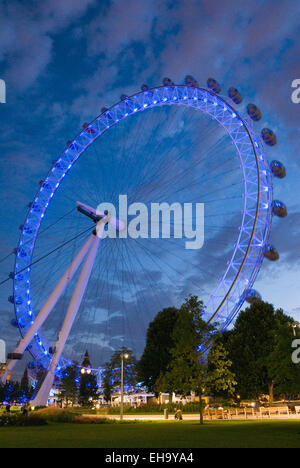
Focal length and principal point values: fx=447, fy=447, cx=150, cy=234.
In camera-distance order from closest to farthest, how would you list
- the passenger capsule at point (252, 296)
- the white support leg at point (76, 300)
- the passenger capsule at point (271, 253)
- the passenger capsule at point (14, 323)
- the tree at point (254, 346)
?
the passenger capsule at point (252, 296) → the passenger capsule at point (271, 253) → the white support leg at point (76, 300) → the passenger capsule at point (14, 323) → the tree at point (254, 346)

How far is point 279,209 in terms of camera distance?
104 ft

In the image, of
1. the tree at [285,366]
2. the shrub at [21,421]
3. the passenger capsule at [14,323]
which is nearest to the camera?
the shrub at [21,421]

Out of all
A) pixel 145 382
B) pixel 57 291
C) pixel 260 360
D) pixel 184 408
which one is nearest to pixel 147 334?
pixel 145 382

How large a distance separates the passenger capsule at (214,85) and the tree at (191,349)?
19.0m

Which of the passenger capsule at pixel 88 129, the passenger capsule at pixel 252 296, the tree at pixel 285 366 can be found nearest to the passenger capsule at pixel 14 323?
the passenger capsule at pixel 88 129

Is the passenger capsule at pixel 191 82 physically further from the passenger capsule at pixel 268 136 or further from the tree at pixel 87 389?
the tree at pixel 87 389

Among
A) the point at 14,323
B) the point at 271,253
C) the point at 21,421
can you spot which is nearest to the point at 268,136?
the point at 271,253

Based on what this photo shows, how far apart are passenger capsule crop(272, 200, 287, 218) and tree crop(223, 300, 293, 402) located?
1663 centimetres

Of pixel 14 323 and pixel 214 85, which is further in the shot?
pixel 14 323

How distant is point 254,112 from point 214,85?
4.53 metres

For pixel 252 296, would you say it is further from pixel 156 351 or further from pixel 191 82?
pixel 156 351

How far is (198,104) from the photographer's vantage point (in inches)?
1484

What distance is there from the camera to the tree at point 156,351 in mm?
54094

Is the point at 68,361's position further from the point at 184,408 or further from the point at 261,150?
the point at 261,150
